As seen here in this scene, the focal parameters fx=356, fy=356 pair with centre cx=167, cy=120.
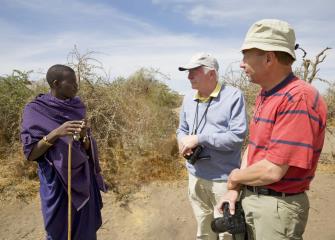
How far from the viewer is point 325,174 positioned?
6223 millimetres

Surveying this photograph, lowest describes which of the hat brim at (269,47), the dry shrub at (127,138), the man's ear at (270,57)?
the dry shrub at (127,138)

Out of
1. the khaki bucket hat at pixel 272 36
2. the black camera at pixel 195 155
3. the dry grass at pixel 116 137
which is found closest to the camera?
the khaki bucket hat at pixel 272 36

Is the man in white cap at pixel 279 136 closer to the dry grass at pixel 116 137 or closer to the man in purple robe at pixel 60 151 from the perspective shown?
the man in purple robe at pixel 60 151

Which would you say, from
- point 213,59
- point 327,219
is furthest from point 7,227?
point 327,219

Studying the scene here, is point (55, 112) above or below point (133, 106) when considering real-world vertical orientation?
above

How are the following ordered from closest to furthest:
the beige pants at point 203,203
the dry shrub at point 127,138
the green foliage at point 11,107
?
the beige pants at point 203,203, the dry shrub at point 127,138, the green foliage at point 11,107

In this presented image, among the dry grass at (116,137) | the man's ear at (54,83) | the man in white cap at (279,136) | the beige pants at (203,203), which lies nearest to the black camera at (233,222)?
the man in white cap at (279,136)

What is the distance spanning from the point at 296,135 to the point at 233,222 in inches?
24.5

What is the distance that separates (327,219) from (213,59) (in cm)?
301

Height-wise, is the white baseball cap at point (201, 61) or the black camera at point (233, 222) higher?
the white baseball cap at point (201, 61)

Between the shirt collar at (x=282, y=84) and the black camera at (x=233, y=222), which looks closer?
the shirt collar at (x=282, y=84)

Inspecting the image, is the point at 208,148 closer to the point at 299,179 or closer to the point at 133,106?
the point at 299,179

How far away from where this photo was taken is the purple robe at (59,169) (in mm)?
2551

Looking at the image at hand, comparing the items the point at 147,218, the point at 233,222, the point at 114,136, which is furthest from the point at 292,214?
the point at 114,136
